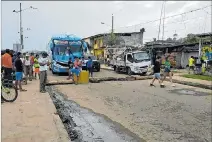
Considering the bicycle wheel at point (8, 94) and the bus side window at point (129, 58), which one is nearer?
the bicycle wheel at point (8, 94)

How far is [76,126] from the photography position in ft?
28.4

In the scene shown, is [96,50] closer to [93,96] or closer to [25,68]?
[25,68]

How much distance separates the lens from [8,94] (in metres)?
11.9

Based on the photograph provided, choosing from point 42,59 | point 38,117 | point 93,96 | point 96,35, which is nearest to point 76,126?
point 38,117

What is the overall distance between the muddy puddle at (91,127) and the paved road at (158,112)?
30 cm

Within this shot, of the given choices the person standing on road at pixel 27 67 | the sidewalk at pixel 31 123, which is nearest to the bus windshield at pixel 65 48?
the person standing on road at pixel 27 67

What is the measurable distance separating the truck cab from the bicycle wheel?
17.6 meters

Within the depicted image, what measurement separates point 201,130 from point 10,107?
589 centimetres

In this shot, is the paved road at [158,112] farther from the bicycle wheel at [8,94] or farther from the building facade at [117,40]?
the building facade at [117,40]

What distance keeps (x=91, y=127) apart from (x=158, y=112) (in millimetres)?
2953

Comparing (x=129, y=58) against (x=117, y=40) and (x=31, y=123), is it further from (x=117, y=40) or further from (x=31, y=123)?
(x=117, y=40)

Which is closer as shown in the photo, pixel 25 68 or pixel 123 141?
pixel 123 141

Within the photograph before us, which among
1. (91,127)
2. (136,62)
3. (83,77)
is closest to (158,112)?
(91,127)

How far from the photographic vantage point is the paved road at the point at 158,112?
8008mm
